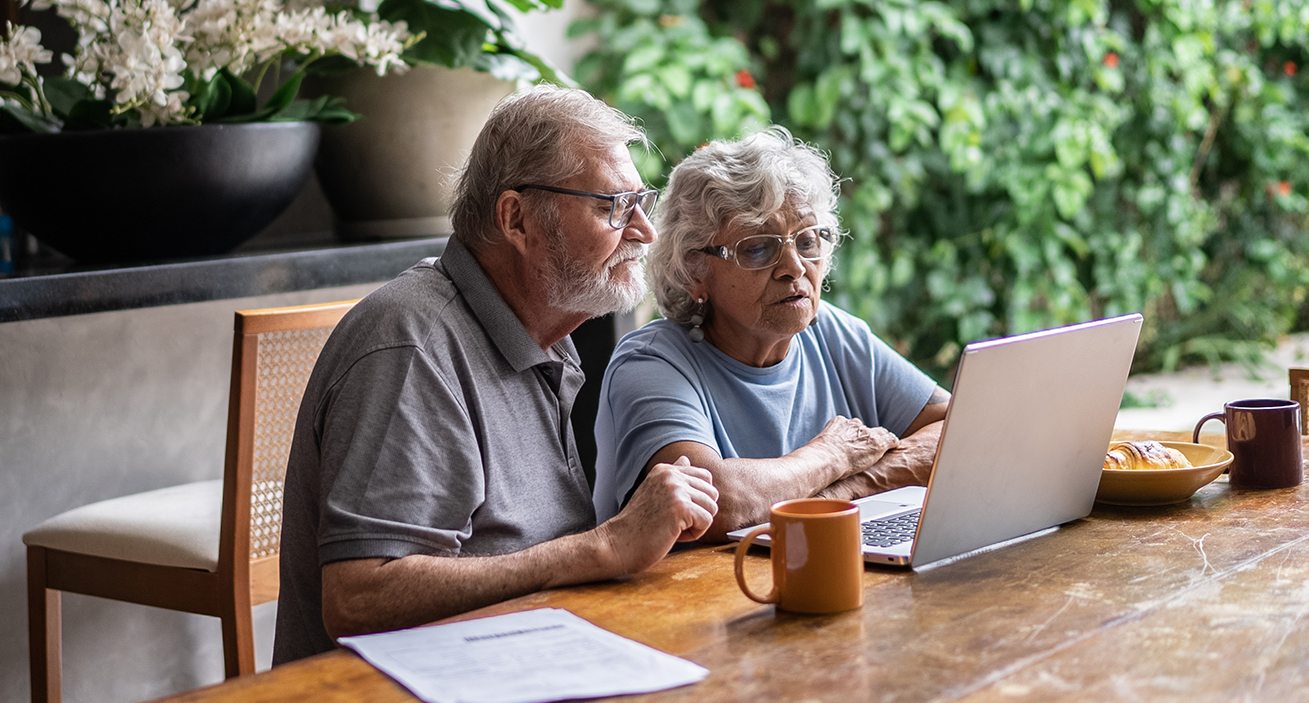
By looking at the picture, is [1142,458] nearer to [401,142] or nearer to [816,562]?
[816,562]

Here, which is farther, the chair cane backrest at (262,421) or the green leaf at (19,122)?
the green leaf at (19,122)

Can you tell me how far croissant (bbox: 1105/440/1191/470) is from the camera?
149cm

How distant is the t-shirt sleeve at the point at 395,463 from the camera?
121cm

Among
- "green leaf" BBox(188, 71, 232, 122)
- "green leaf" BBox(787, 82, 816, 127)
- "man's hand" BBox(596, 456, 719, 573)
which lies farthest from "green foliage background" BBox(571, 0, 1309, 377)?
"man's hand" BBox(596, 456, 719, 573)

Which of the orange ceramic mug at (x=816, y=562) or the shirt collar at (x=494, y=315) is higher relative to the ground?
the shirt collar at (x=494, y=315)

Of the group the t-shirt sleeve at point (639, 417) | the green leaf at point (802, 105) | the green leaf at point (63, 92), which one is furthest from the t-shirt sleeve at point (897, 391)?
the green leaf at point (802, 105)

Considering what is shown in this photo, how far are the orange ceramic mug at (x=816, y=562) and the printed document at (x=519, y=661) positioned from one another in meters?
0.15

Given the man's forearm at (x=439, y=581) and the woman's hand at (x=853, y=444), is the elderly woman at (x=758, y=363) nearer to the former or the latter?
the woman's hand at (x=853, y=444)

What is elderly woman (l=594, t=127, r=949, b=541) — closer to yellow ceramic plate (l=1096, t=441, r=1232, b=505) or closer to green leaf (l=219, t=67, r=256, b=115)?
yellow ceramic plate (l=1096, t=441, r=1232, b=505)

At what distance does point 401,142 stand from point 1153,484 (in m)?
1.62

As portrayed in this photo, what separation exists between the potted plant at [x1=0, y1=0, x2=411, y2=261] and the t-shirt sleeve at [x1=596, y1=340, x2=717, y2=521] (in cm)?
78

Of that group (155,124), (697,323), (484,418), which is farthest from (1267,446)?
(155,124)

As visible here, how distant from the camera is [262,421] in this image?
1.85 m

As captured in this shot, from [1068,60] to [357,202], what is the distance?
8.96ft
